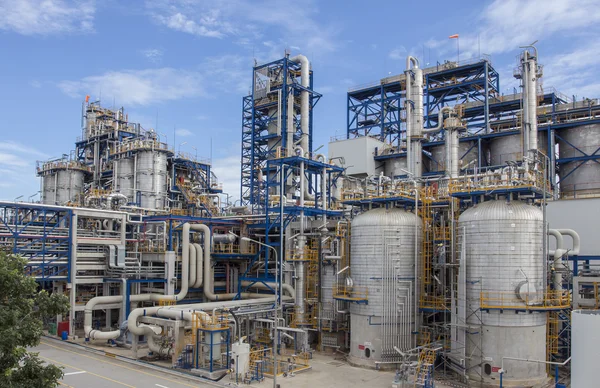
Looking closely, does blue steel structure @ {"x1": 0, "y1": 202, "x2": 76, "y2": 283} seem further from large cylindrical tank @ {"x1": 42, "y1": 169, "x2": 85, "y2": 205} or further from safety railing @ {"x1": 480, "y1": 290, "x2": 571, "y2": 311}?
safety railing @ {"x1": 480, "y1": 290, "x2": 571, "y2": 311}

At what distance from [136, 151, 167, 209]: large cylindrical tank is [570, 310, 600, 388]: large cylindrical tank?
53.0m

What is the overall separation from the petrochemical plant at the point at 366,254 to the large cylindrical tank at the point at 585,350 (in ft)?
0.27

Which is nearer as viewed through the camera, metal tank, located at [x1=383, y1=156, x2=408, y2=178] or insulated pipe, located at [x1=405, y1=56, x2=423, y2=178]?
insulated pipe, located at [x1=405, y1=56, x2=423, y2=178]

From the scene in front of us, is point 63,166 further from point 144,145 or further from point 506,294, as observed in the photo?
point 506,294

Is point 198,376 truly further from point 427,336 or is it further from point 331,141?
point 331,141

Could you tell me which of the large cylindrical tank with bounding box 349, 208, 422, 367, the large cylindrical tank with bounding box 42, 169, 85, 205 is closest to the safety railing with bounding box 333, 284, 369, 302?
the large cylindrical tank with bounding box 349, 208, 422, 367

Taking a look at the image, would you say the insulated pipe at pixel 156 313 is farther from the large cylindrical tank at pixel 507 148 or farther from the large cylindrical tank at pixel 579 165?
the large cylindrical tank at pixel 579 165

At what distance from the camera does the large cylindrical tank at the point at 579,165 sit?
53125mm

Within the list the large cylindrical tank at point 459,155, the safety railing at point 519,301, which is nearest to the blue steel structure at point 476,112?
the large cylindrical tank at point 459,155

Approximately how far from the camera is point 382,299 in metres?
37.7

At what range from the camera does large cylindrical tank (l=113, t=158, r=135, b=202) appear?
68.3 meters

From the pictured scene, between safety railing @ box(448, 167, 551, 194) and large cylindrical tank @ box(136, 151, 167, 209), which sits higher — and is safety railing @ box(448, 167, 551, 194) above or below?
below

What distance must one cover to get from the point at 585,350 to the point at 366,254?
63.6 ft

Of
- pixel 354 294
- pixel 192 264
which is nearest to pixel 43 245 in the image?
pixel 192 264
